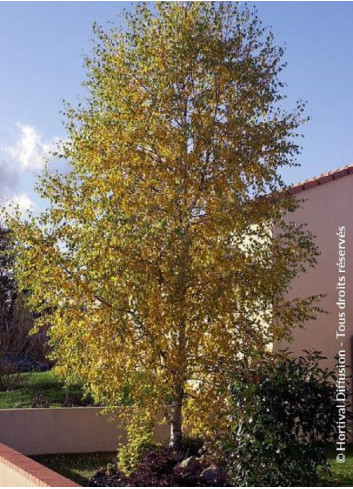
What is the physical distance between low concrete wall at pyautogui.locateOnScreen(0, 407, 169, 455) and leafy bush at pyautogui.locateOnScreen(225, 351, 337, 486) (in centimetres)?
641

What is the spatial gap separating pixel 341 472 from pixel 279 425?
3.99 meters

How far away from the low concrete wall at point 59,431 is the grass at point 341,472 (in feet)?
11.1

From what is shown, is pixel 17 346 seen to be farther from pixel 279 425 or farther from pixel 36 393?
pixel 279 425

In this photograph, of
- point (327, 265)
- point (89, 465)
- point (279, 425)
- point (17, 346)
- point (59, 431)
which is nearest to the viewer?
point (279, 425)

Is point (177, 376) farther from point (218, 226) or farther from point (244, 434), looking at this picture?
point (244, 434)

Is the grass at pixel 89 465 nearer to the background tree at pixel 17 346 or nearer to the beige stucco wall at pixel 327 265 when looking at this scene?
the beige stucco wall at pixel 327 265

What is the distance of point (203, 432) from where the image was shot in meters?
11.6

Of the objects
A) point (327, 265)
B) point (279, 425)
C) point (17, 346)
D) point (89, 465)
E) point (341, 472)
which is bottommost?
point (89, 465)

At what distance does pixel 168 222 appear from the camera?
11.6 meters

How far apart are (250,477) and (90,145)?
555 cm

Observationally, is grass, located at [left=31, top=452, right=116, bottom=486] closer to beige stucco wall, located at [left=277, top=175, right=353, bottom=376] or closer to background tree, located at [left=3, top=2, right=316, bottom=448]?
background tree, located at [left=3, top=2, right=316, bottom=448]

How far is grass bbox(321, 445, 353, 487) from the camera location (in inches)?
439

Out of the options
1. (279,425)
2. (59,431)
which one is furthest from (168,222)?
(59,431)

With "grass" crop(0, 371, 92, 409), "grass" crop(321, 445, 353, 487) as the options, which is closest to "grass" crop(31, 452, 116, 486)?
"grass" crop(0, 371, 92, 409)
